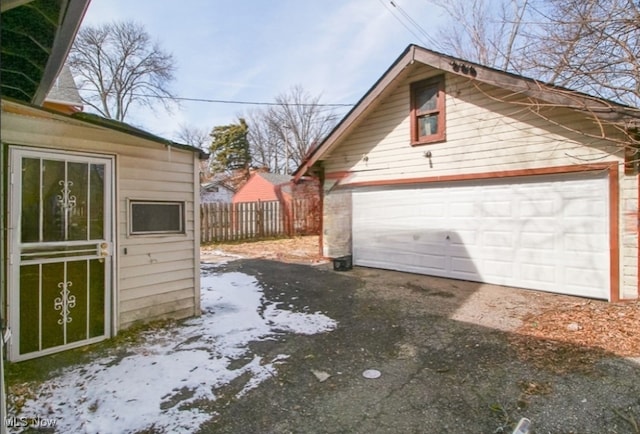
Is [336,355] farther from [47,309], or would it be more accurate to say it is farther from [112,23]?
[112,23]

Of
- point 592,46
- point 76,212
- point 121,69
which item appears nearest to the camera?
point 76,212

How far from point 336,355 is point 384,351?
549 mm

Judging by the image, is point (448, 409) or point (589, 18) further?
A: point (589, 18)

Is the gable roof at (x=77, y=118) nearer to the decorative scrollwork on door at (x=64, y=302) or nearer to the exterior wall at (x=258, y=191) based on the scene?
the decorative scrollwork on door at (x=64, y=302)

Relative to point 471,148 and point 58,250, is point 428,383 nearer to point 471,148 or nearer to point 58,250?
point 58,250

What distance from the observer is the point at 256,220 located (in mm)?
14750

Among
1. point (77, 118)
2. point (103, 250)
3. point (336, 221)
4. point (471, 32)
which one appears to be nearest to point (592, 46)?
point (336, 221)

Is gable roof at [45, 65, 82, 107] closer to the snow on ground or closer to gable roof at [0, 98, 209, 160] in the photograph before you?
gable roof at [0, 98, 209, 160]

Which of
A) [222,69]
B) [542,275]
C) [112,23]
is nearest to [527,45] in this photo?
[542,275]

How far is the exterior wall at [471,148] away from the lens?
5605 mm

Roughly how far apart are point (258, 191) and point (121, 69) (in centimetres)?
1190

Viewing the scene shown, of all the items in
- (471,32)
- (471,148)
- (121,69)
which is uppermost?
(121,69)

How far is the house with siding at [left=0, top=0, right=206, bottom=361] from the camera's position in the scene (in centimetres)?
342

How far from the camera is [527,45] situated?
19.6 feet
